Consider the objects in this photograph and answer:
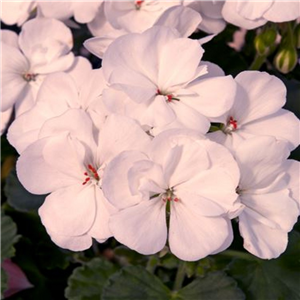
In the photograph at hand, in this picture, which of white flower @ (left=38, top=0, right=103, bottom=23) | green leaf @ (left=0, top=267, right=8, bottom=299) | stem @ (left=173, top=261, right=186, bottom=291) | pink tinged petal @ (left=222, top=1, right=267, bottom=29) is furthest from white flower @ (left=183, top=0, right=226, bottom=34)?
green leaf @ (left=0, top=267, right=8, bottom=299)

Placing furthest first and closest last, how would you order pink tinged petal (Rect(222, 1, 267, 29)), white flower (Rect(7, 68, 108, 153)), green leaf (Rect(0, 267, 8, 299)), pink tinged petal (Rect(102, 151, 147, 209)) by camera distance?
green leaf (Rect(0, 267, 8, 299)) → pink tinged petal (Rect(222, 1, 267, 29)) → white flower (Rect(7, 68, 108, 153)) → pink tinged petal (Rect(102, 151, 147, 209))

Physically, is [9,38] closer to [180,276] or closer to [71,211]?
[71,211]

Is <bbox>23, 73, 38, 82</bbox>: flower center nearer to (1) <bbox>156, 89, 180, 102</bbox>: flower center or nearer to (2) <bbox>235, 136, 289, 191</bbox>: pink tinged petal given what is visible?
(1) <bbox>156, 89, 180, 102</bbox>: flower center

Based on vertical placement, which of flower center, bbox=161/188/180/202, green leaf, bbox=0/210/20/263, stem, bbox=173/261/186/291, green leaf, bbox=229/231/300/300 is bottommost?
green leaf, bbox=0/210/20/263

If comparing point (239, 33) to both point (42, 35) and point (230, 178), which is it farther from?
A: point (230, 178)

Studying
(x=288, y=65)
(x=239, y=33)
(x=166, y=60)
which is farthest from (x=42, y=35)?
(x=239, y=33)

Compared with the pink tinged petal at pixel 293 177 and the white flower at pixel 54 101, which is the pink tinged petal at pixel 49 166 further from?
the pink tinged petal at pixel 293 177

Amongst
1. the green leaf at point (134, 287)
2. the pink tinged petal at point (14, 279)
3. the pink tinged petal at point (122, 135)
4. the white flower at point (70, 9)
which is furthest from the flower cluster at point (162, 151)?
the pink tinged petal at point (14, 279)

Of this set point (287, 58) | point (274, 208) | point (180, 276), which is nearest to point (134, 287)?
point (180, 276)
